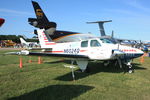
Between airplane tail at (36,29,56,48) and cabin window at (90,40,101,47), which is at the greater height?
airplane tail at (36,29,56,48)

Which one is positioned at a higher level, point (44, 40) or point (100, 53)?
point (44, 40)

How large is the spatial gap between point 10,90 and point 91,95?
300 cm

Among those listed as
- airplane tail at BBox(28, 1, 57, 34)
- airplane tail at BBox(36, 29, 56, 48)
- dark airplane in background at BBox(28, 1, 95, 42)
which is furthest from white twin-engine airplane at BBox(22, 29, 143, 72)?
airplane tail at BBox(28, 1, 57, 34)

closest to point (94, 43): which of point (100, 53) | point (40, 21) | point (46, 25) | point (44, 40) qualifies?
point (100, 53)

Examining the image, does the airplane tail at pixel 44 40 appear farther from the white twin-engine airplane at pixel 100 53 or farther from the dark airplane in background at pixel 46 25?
the white twin-engine airplane at pixel 100 53

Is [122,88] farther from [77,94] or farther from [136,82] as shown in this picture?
[77,94]

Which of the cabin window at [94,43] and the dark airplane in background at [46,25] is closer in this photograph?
the cabin window at [94,43]

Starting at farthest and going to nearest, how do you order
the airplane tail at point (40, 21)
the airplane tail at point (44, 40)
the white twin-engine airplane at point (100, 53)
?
the airplane tail at point (40, 21)
the airplane tail at point (44, 40)
the white twin-engine airplane at point (100, 53)

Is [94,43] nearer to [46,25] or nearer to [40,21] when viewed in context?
[46,25]

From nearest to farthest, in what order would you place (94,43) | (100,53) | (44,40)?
A: (100,53) < (94,43) < (44,40)

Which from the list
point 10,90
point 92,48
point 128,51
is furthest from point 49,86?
point 128,51

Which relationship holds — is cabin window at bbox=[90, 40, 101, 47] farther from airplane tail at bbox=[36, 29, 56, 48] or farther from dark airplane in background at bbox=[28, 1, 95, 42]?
dark airplane in background at bbox=[28, 1, 95, 42]

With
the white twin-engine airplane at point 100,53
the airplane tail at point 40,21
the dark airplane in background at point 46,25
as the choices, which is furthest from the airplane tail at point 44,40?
the airplane tail at point 40,21

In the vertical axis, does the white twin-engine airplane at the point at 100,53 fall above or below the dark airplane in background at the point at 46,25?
below
